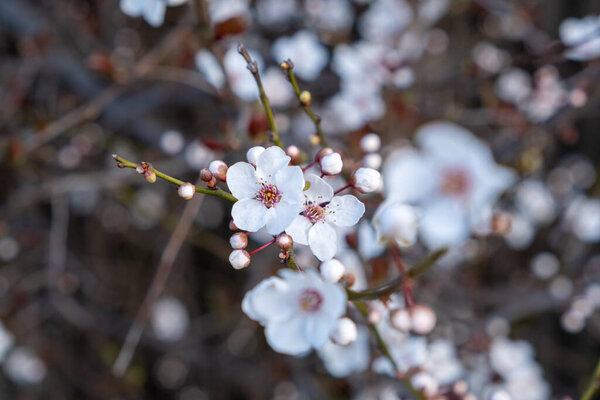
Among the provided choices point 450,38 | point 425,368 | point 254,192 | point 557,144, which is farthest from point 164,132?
point 557,144

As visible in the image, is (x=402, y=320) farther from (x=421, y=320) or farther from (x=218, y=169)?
(x=218, y=169)

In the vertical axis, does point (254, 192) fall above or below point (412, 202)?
below

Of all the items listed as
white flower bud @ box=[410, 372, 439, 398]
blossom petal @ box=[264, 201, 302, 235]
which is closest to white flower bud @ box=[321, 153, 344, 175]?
blossom petal @ box=[264, 201, 302, 235]

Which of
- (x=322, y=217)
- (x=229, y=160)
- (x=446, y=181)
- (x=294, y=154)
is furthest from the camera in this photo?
(x=229, y=160)

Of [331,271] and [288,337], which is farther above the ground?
[331,271]

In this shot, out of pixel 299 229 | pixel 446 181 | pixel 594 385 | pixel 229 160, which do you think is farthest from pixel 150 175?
pixel 594 385

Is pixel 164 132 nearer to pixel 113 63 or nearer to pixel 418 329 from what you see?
pixel 113 63
